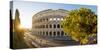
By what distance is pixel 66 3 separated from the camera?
238cm

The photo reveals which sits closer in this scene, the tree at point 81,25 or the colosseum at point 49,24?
the colosseum at point 49,24

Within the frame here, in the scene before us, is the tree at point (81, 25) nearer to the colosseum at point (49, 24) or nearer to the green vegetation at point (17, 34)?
the colosseum at point (49, 24)

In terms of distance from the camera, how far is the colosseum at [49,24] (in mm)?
2201

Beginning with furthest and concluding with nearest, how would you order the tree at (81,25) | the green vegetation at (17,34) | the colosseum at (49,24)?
1. the tree at (81,25)
2. the colosseum at (49,24)
3. the green vegetation at (17,34)

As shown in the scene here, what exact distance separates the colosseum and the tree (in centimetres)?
8

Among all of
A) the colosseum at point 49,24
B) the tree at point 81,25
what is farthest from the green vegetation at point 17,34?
the tree at point 81,25

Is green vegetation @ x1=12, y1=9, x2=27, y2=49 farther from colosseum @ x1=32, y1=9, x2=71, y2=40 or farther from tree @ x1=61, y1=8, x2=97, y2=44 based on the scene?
tree @ x1=61, y1=8, x2=97, y2=44

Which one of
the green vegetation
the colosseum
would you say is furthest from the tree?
the green vegetation

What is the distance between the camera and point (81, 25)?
2.48m

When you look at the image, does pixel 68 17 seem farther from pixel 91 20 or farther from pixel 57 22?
pixel 91 20

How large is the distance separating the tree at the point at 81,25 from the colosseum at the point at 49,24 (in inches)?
3.3

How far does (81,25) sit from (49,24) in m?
0.48

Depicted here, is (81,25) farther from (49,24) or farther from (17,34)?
(17,34)

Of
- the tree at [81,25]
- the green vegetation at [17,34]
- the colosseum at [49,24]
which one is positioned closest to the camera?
the green vegetation at [17,34]
